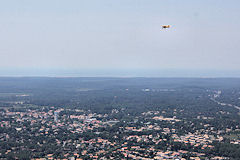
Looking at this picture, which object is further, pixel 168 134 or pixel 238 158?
pixel 168 134

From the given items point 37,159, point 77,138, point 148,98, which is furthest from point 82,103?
point 37,159

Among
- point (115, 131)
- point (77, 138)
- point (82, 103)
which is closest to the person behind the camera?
point (77, 138)

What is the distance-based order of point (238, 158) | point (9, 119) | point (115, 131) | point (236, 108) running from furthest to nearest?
point (236, 108), point (9, 119), point (115, 131), point (238, 158)

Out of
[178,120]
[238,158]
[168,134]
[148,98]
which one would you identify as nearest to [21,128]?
[168,134]

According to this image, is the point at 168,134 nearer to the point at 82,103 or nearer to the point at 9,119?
the point at 9,119

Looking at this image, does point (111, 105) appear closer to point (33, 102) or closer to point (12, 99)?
point (33, 102)

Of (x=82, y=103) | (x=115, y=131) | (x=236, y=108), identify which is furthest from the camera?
(x=82, y=103)
